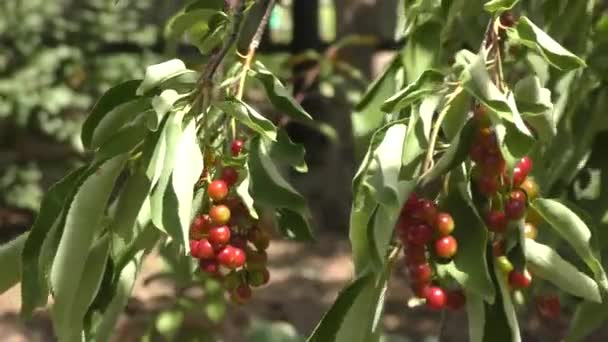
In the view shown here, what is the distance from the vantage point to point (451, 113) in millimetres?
989

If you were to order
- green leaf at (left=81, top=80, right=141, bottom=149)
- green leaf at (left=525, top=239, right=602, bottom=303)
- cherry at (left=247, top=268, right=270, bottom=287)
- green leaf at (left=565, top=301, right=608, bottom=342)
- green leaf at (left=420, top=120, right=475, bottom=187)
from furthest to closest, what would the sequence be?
green leaf at (left=565, top=301, right=608, bottom=342)
cherry at (left=247, top=268, right=270, bottom=287)
green leaf at (left=81, top=80, right=141, bottom=149)
green leaf at (left=525, top=239, right=602, bottom=303)
green leaf at (left=420, top=120, right=475, bottom=187)

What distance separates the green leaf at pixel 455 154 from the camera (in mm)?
938

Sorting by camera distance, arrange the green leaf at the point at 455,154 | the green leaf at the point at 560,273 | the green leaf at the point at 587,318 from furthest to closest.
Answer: the green leaf at the point at 587,318, the green leaf at the point at 560,273, the green leaf at the point at 455,154

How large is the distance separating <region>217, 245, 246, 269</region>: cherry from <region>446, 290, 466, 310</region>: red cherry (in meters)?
0.23

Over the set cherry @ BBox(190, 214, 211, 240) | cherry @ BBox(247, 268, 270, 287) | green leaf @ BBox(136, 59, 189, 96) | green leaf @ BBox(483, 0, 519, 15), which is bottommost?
cherry @ BBox(247, 268, 270, 287)

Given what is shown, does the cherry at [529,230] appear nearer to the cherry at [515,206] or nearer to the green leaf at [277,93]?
the cherry at [515,206]

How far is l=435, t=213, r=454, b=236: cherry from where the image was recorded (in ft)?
3.14

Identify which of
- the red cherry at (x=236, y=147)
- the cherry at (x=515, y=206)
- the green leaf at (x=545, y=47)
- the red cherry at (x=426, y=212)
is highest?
the green leaf at (x=545, y=47)

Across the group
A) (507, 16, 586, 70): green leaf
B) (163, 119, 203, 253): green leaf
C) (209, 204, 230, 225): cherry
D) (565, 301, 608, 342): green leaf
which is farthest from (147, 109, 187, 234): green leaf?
(565, 301, 608, 342): green leaf

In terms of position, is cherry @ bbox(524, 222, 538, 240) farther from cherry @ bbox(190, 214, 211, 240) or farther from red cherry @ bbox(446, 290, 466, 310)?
cherry @ bbox(190, 214, 211, 240)

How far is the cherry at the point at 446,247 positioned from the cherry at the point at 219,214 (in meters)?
0.24

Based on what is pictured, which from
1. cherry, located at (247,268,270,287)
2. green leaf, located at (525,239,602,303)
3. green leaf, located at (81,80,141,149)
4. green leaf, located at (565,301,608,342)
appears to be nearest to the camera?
green leaf, located at (525,239,602,303)

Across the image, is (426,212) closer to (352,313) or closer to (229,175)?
(352,313)

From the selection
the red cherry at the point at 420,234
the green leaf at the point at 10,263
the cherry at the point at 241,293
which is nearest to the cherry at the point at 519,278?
the red cherry at the point at 420,234
